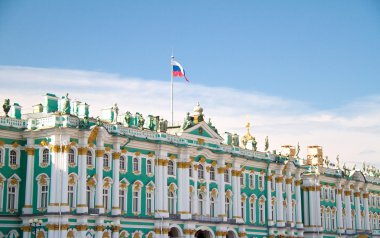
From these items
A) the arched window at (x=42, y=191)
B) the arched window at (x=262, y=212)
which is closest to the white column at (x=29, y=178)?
the arched window at (x=42, y=191)

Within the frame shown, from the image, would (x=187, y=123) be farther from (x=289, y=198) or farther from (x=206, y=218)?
(x=289, y=198)

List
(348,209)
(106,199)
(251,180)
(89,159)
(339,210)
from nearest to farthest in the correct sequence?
1. (89,159)
2. (106,199)
3. (251,180)
4. (339,210)
5. (348,209)

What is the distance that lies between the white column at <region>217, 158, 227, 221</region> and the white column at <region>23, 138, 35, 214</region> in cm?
2375

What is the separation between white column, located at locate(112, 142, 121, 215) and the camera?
69375 mm

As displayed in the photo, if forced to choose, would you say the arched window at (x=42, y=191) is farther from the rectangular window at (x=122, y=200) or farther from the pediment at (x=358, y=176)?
the pediment at (x=358, y=176)

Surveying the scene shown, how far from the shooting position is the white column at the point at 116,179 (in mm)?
69375

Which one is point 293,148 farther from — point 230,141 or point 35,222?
point 35,222

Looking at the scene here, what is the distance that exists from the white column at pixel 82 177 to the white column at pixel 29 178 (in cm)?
427

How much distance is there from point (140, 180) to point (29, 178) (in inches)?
473

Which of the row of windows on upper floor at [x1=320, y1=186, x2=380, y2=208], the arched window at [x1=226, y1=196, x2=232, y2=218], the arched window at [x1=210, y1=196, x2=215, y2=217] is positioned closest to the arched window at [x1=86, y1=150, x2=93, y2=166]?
the arched window at [x1=210, y1=196, x2=215, y2=217]

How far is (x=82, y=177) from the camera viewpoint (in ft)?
217

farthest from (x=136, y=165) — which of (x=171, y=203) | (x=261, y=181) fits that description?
(x=261, y=181)

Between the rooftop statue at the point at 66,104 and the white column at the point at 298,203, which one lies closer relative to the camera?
the rooftop statue at the point at 66,104

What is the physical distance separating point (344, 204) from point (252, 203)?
24.2 meters
